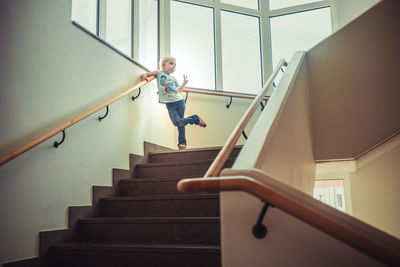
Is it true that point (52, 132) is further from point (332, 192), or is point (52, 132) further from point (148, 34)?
point (332, 192)

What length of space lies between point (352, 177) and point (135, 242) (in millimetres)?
3850

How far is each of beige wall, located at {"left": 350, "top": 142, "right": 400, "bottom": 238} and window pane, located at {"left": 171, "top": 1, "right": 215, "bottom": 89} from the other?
2556 mm

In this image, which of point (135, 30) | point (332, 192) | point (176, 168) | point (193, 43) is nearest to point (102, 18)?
point (135, 30)

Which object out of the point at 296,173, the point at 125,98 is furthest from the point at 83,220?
the point at 296,173

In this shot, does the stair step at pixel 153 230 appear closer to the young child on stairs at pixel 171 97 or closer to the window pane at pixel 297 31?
the young child on stairs at pixel 171 97

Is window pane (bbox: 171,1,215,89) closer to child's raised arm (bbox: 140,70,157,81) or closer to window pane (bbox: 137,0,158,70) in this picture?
window pane (bbox: 137,0,158,70)

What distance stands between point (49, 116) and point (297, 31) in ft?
14.7

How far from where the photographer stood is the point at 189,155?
12.0ft

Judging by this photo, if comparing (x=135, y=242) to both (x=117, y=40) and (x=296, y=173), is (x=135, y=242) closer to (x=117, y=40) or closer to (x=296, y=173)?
(x=296, y=173)

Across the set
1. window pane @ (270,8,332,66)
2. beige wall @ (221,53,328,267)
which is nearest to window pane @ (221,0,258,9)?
window pane @ (270,8,332,66)

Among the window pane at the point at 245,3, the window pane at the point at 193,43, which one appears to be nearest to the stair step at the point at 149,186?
the window pane at the point at 193,43

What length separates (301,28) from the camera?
19.5ft

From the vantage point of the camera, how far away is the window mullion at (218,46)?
552cm

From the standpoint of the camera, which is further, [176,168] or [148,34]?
[148,34]
